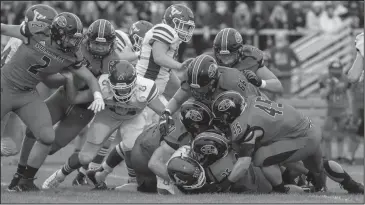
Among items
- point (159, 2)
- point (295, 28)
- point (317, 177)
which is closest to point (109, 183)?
point (317, 177)

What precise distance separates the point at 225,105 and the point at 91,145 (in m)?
1.58

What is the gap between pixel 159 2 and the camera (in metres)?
15.5

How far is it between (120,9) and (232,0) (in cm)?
229

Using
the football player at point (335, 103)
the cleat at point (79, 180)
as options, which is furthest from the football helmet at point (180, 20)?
the football player at point (335, 103)

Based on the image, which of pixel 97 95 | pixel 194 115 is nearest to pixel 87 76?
pixel 97 95

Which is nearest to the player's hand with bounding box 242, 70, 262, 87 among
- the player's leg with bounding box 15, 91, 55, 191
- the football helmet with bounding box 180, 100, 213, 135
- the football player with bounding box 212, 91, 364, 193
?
the football player with bounding box 212, 91, 364, 193

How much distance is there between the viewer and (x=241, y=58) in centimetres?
777

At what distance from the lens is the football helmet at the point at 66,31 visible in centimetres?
709

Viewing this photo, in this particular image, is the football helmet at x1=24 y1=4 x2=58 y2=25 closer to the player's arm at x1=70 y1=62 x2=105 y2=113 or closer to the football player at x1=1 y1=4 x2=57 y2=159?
the football player at x1=1 y1=4 x2=57 y2=159

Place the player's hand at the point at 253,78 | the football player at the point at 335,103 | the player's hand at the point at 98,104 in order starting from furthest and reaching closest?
the football player at the point at 335,103 → the player's hand at the point at 253,78 → the player's hand at the point at 98,104

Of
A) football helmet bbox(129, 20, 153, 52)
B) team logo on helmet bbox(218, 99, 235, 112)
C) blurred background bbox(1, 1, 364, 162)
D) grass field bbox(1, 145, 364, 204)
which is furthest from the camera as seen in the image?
blurred background bbox(1, 1, 364, 162)

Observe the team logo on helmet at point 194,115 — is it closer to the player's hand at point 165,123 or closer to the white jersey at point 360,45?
the player's hand at point 165,123

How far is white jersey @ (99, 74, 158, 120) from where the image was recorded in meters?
Result: 7.55

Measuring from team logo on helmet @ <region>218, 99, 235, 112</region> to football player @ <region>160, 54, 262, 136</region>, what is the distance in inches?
10.3
